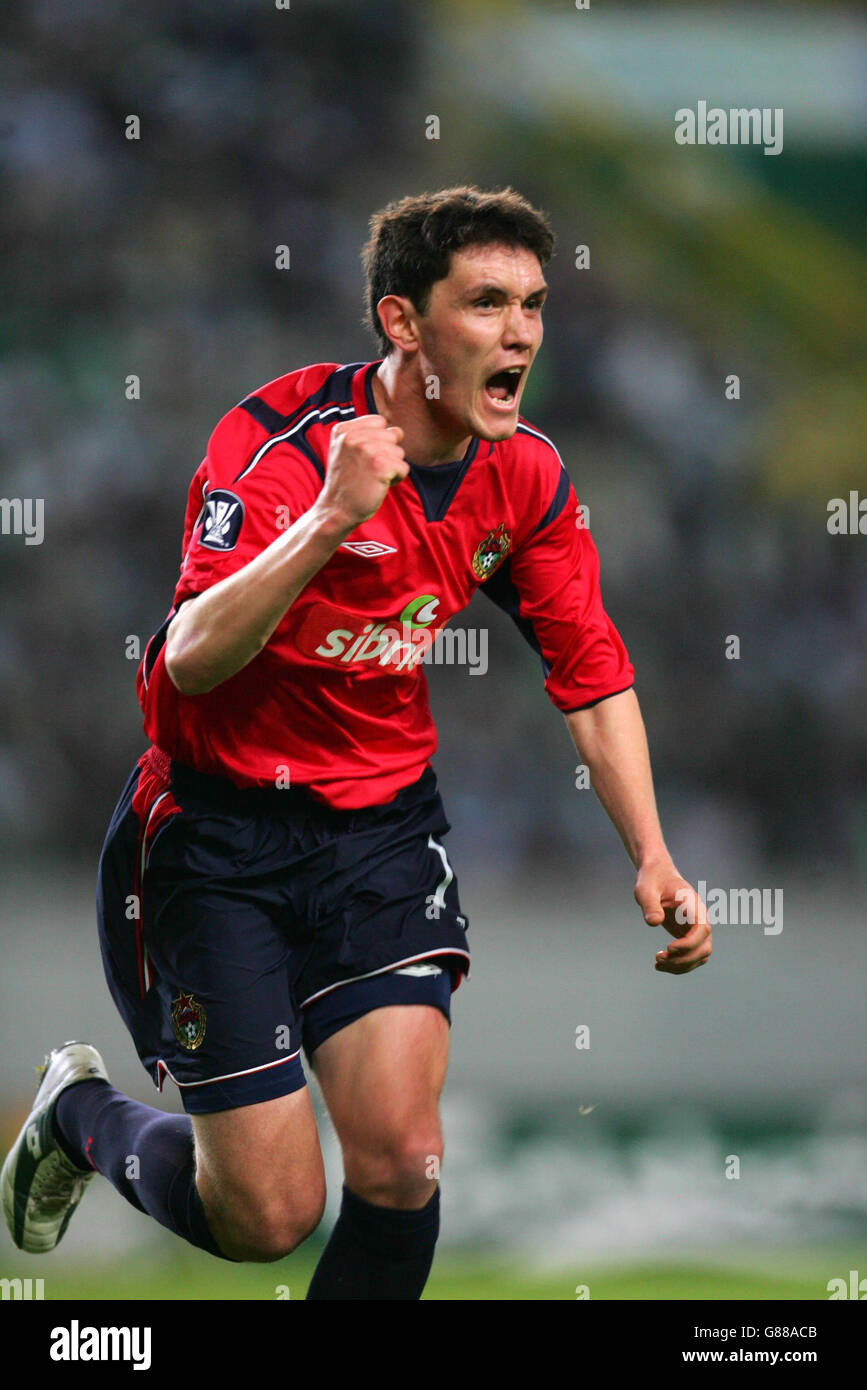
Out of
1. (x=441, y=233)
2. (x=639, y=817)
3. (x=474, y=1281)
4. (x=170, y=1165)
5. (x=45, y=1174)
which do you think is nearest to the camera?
(x=441, y=233)

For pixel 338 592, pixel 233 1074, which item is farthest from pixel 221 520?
pixel 233 1074

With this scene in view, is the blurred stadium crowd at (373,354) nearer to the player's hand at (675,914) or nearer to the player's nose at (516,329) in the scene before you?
the player's hand at (675,914)

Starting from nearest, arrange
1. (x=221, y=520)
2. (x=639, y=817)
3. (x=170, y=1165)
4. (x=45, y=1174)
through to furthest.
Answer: (x=221, y=520), (x=639, y=817), (x=170, y=1165), (x=45, y=1174)

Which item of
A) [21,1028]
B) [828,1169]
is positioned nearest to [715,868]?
[828,1169]

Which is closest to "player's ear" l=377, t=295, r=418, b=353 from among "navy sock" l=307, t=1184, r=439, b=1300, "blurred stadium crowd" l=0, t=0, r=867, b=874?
"navy sock" l=307, t=1184, r=439, b=1300

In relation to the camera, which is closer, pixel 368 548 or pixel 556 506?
pixel 368 548

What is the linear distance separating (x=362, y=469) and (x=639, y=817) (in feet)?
2.54

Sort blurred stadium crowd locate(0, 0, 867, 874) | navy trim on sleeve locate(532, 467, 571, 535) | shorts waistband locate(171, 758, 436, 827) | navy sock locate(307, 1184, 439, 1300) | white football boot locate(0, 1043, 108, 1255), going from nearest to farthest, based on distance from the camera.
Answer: navy sock locate(307, 1184, 439, 1300)
shorts waistband locate(171, 758, 436, 827)
navy trim on sleeve locate(532, 467, 571, 535)
white football boot locate(0, 1043, 108, 1255)
blurred stadium crowd locate(0, 0, 867, 874)

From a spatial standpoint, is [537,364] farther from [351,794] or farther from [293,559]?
[293,559]

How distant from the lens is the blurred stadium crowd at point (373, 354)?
5516 mm

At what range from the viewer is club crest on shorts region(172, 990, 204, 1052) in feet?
7.73

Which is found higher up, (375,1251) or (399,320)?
(399,320)

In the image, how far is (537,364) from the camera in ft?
19.0

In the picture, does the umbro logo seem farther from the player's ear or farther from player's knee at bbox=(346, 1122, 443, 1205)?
player's knee at bbox=(346, 1122, 443, 1205)
